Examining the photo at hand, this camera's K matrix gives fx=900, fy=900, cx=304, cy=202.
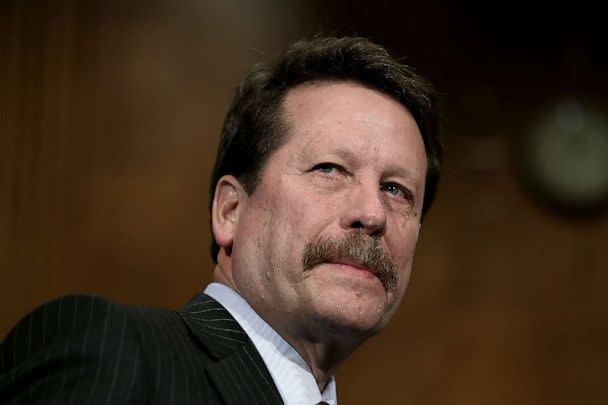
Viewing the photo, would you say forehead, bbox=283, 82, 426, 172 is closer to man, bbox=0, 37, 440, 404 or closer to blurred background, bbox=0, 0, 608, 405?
man, bbox=0, 37, 440, 404

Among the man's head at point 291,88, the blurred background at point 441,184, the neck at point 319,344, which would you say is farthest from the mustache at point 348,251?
the blurred background at point 441,184

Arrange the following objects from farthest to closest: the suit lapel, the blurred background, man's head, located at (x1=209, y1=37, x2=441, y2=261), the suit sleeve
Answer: the blurred background, man's head, located at (x1=209, y1=37, x2=441, y2=261), the suit lapel, the suit sleeve

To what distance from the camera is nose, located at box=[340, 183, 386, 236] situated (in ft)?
4.72

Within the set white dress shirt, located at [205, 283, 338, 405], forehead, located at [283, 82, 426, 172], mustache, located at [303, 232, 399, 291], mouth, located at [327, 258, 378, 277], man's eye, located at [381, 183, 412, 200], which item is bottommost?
white dress shirt, located at [205, 283, 338, 405]

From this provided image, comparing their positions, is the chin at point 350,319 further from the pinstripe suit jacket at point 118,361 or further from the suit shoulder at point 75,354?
the suit shoulder at point 75,354

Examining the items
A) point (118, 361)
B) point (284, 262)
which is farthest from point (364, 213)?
point (118, 361)

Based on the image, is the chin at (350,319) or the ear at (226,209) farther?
the ear at (226,209)

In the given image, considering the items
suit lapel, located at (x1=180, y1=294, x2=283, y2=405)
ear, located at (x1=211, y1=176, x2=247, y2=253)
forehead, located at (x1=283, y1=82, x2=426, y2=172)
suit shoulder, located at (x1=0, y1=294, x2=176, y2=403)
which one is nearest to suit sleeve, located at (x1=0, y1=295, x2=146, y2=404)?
suit shoulder, located at (x1=0, y1=294, x2=176, y2=403)

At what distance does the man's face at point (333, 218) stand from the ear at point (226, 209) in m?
0.03

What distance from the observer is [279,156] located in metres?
1.57

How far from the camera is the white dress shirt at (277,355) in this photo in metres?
1.40

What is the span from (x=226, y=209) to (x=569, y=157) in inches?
63.1

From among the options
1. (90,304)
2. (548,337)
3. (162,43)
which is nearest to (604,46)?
(548,337)

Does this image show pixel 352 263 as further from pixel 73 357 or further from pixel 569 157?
pixel 569 157
